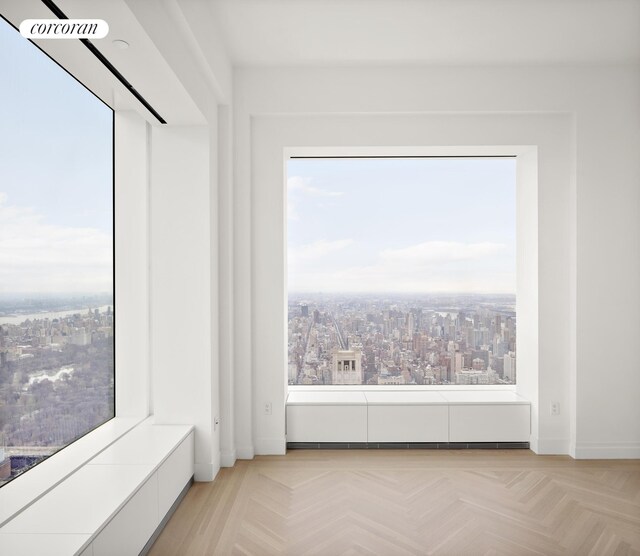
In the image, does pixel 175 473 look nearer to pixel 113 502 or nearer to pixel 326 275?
pixel 113 502

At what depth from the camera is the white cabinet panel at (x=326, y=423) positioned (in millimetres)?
3834

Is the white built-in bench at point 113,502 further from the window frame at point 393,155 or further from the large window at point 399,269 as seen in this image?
the large window at point 399,269

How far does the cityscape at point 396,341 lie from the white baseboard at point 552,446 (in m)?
0.61

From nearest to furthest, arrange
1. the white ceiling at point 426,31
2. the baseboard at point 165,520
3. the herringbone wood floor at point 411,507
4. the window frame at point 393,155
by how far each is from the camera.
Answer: the baseboard at point 165,520 < the herringbone wood floor at point 411,507 < the white ceiling at point 426,31 < the window frame at point 393,155

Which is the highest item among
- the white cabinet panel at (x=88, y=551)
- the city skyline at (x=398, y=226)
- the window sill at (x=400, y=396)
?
the city skyline at (x=398, y=226)

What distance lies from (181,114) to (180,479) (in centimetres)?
238

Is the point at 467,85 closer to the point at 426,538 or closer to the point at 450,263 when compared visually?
the point at 450,263

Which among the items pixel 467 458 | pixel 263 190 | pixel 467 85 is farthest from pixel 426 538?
pixel 467 85

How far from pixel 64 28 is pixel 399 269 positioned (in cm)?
311

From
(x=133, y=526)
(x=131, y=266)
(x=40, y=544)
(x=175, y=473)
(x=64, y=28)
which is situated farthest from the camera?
(x=131, y=266)

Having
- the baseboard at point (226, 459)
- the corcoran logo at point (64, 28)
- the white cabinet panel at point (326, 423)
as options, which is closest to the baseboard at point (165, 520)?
the baseboard at point (226, 459)

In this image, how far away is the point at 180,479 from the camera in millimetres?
2887

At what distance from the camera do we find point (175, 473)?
9.17 feet

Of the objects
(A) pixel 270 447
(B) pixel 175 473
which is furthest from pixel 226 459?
(B) pixel 175 473
